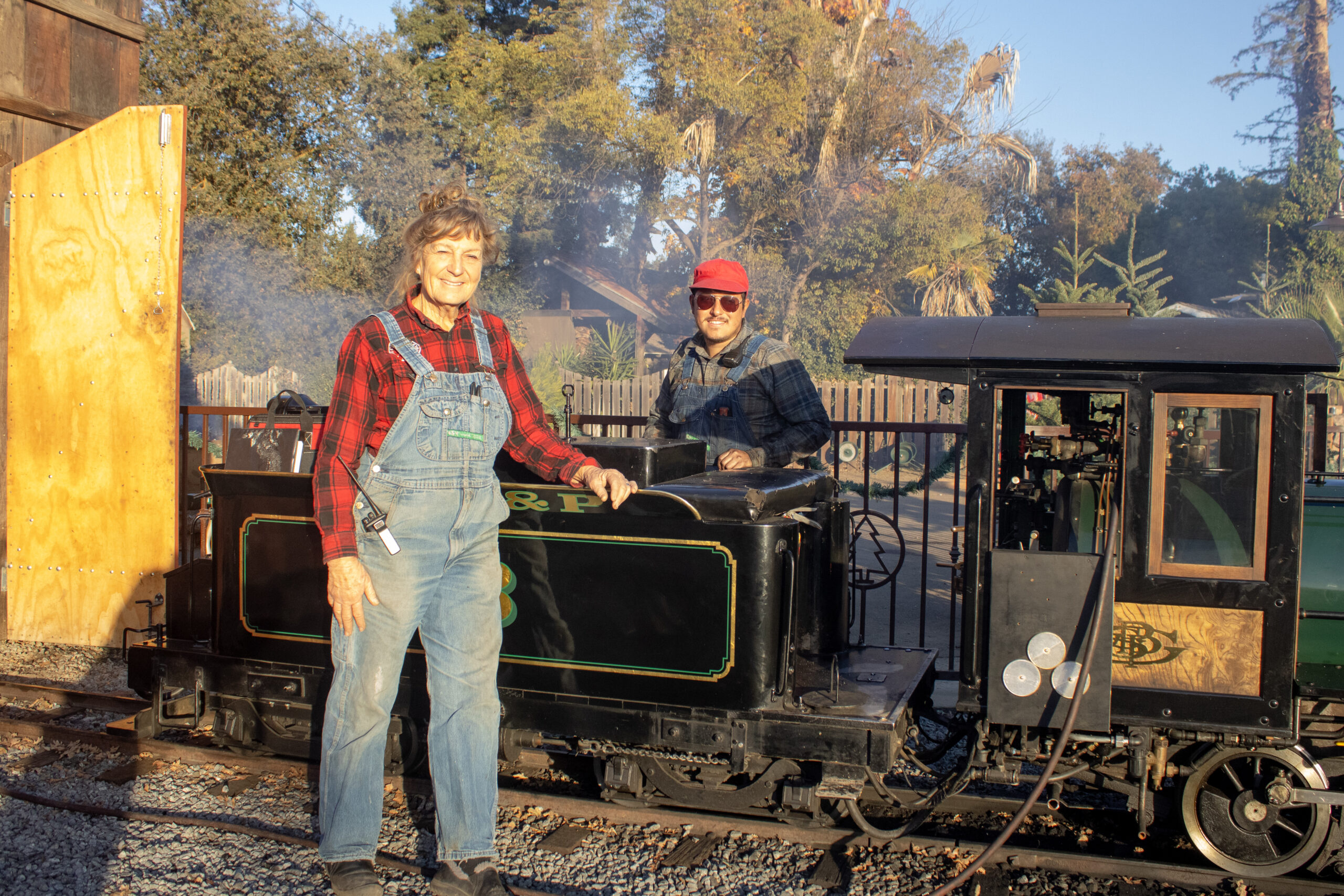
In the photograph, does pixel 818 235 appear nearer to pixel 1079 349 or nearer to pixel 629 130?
pixel 629 130

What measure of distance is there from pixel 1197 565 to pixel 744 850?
1.84 metres

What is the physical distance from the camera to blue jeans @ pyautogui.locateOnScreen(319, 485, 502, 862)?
297 centimetres

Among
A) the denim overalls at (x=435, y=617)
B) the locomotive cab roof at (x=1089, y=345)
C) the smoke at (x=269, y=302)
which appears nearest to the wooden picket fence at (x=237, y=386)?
the smoke at (x=269, y=302)

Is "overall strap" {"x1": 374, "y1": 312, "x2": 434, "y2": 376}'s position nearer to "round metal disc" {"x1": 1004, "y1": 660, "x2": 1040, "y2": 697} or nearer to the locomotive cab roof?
the locomotive cab roof

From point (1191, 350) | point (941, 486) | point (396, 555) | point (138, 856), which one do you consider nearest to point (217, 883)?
point (138, 856)

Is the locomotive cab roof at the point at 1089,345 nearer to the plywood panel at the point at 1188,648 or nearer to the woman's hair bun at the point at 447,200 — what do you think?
the plywood panel at the point at 1188,648

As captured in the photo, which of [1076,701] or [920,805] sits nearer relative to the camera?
[1076,701]

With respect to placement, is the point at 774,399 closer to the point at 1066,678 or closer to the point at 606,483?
the point at 606,483

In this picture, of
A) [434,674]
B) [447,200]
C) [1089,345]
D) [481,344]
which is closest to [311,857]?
[434,674]

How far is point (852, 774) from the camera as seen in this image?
3.35 m

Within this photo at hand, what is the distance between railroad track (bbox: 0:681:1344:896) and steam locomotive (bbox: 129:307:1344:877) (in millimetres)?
67

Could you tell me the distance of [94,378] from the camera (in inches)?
245

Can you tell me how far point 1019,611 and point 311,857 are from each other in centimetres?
261

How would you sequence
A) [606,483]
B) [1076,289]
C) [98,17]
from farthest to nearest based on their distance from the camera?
1. [1076,289]
2. [98,17]
3. [606,483]
